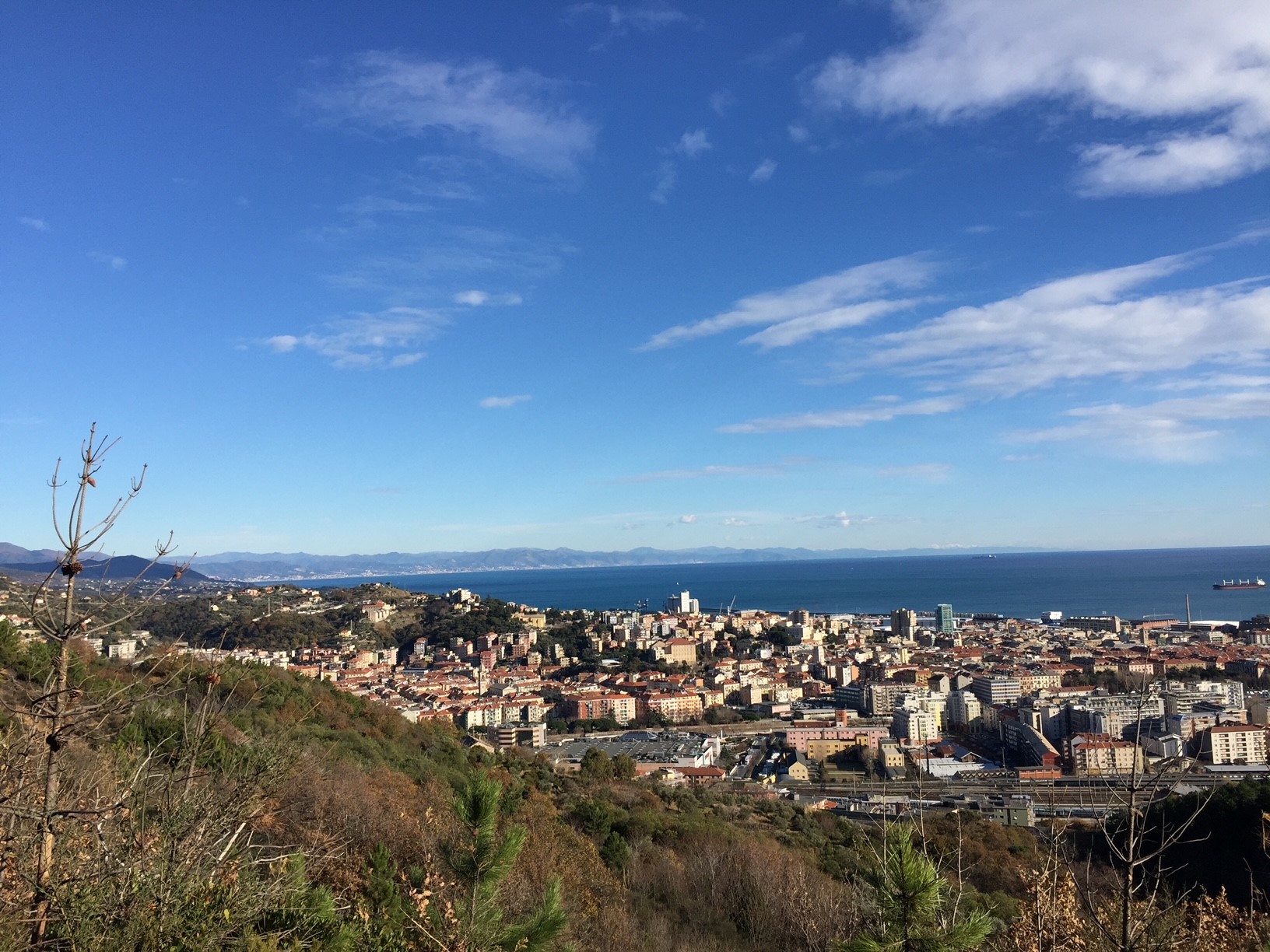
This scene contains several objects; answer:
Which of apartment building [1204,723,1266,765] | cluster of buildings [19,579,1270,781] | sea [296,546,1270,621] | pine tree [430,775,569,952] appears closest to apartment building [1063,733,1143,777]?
cluster of buildings [19,579,1270,781]

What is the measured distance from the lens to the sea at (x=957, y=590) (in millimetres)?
60250

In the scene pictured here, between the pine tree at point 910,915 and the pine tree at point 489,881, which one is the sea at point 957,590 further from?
the pine tree at point 910,915

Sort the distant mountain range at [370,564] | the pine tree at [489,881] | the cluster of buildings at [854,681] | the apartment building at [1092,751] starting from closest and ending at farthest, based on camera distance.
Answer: the pine tree at [489,881] → the apartment building at [1092,751] → the cluster of buildings at [854,681] → the distant mountain range at [370,564]

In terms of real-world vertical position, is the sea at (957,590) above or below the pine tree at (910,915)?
below

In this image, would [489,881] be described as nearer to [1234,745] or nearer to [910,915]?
[910,915]

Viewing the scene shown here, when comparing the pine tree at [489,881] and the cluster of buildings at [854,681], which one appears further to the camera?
the cluster of buildings at [854,681]

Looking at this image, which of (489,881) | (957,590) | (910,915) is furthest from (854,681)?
(957,590)

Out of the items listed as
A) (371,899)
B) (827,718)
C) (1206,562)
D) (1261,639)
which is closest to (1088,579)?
(1206,562)

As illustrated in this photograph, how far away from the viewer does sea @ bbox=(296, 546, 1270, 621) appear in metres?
60.2

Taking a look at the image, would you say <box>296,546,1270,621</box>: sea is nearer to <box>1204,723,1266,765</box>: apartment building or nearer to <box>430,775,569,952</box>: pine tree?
<box>1204,723,1266,765</box>: apartment building

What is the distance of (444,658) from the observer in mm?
38531

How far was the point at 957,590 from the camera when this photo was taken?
79875 millimetres

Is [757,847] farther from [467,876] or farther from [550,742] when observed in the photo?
[550,742]

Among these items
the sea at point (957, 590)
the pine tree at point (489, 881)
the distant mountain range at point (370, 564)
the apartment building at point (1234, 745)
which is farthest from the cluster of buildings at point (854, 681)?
the distant mountain range at point (370, 564)
